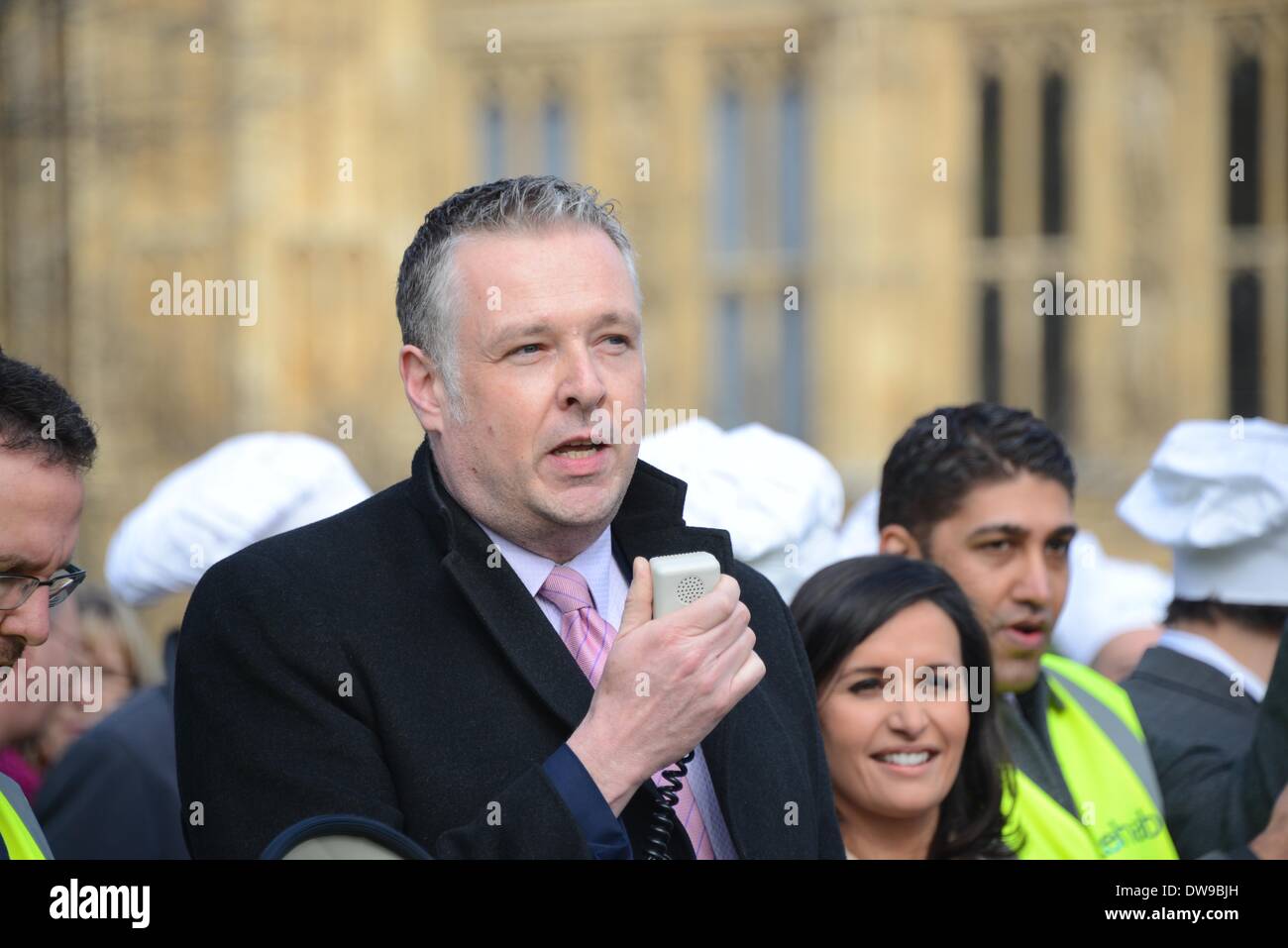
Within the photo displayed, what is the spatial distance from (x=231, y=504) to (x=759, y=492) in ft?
3.95

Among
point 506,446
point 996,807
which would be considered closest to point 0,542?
point 506,446

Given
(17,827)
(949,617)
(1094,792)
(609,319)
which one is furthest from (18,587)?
(1094,792)

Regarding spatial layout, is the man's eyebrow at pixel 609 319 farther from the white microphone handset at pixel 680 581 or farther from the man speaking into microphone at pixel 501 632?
the white microphone handset at pixel 680 581

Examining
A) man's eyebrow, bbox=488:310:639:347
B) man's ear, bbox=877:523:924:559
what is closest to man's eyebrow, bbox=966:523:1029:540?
man's ear, bbox=877:523:924:559

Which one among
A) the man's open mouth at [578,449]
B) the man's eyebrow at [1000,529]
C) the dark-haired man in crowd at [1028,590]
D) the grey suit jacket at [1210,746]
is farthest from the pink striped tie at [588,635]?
the man's eyebrow at [1000,529]

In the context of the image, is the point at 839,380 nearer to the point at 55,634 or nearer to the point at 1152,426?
the point at 1152,426

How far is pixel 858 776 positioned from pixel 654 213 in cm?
1253

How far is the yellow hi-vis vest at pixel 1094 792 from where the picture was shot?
10.6 ft

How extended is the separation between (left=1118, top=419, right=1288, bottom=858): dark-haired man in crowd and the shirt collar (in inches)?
61.3

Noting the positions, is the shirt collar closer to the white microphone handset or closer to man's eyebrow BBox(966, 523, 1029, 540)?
the white microphone handset

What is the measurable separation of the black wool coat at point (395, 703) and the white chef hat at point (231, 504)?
1924mm

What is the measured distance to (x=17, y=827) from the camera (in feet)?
8.22

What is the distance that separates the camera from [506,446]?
7.24ft

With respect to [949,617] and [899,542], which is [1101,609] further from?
[949,617]
